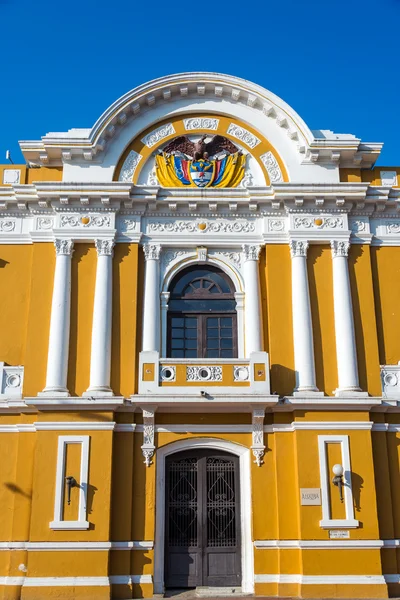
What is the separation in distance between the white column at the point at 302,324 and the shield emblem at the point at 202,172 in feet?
9.64

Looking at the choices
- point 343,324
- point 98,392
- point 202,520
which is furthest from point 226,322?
point 202,520

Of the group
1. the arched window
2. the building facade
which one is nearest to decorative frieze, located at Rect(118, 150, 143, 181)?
the building facade

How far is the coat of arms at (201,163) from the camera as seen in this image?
19141 millimetres

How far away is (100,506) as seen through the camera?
53.3ft

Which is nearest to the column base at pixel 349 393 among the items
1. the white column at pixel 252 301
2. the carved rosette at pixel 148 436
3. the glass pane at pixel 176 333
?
the white column at pixel 252 301

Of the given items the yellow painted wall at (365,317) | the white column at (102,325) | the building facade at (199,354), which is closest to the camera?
the building facade at (199,354)

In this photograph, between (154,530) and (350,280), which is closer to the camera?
(154,530)

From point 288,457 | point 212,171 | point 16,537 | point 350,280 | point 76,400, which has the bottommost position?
point 16,537

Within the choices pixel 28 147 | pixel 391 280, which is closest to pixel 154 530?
pixel 391 280

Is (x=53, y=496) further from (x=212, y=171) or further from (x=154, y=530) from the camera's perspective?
(x=212, y=171)

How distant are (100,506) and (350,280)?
27.8 ft

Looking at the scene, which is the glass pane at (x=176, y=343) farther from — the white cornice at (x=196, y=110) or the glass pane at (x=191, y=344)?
the white cornice at (x=196, y=110)

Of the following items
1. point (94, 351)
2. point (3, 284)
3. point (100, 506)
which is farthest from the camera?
point (3, 284)

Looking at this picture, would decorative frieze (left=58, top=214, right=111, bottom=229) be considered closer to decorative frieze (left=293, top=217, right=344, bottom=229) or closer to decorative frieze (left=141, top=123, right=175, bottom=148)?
decorative frieze (left=141, top=123, right=175, bottom=148)
